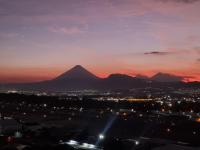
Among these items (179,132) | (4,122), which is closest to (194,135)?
(179,132)

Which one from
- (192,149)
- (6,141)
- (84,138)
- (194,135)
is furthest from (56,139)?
(194,135)

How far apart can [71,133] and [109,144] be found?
8166 mm

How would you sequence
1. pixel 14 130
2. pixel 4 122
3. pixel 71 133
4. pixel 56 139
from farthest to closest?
1. pixel 4 122
2. pixel 14 130
3. pixel 71 133
4. pixel 56 139

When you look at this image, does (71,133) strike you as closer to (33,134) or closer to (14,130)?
(33,134)

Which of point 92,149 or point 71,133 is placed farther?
point 71,133

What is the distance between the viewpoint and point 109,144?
28.1 metres

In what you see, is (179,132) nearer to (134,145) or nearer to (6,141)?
(134,145)

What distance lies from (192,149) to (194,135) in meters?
14.1

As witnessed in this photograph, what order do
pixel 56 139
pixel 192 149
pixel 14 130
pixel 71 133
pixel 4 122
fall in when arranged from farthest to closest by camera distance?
pixel 4 122 < pixel 14 130 < pixel 71 133 < pixel 56 139 < pixel 192 149

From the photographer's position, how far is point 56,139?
32562 mm

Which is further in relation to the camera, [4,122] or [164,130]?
[164,130]

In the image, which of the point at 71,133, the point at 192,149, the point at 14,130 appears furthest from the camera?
the point at 14,130

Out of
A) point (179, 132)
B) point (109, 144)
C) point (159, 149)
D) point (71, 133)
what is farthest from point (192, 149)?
point (179, 132)

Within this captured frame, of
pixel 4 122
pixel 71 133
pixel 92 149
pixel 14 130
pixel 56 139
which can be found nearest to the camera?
pixel 92 149
